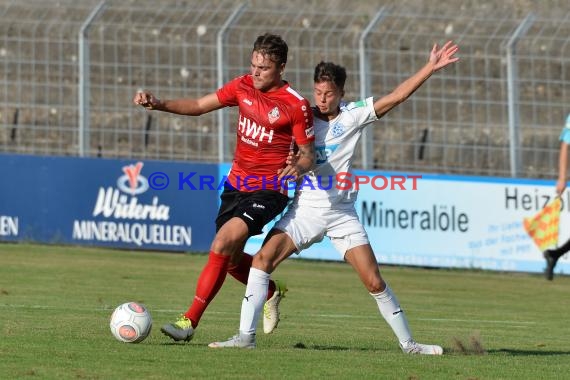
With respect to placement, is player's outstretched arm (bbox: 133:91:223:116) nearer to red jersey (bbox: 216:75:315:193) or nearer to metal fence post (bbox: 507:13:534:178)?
red jersey (bbox: 216:75:315:193)

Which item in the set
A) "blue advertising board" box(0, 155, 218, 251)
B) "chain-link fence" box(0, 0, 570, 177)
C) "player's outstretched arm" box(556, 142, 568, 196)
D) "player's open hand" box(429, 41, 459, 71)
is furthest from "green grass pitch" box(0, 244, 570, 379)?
"player's open hand" box(429, 41, 459, 71)

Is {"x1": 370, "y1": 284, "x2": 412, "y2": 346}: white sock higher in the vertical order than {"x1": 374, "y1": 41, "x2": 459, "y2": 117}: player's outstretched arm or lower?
lower

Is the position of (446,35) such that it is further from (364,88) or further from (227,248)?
(227,248)

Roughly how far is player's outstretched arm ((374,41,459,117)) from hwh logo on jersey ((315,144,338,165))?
42 centimetres

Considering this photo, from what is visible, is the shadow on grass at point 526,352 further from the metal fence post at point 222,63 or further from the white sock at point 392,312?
the metal fence post at point 222,63

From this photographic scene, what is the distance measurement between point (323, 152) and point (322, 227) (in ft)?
1.83

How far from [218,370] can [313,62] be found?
1324 centimetres

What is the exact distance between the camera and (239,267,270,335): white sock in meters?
9.25

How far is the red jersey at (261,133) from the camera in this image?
9.62m

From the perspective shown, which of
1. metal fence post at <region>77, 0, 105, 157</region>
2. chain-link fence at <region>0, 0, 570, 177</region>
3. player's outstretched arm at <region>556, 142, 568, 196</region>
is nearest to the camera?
player's outstretched arm at <region>556, 142, 568, 196</region>

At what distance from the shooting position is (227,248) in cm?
941

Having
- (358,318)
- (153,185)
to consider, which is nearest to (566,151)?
(358,318)

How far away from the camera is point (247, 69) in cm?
2031

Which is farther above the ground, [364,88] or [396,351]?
[364,88]
